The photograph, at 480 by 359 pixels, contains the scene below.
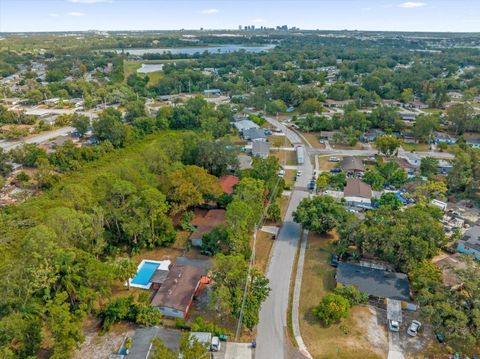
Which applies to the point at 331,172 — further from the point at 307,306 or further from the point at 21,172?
the point at 21,172

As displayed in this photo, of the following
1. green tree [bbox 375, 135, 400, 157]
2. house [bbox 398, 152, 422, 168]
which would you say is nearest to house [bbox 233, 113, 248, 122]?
green tree [bbox 375, 135, 400, 157]

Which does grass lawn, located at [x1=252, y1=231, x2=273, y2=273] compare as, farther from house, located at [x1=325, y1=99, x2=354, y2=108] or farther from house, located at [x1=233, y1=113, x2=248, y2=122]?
house, located at [x1=325, y1=99, x2=354, y2=108]

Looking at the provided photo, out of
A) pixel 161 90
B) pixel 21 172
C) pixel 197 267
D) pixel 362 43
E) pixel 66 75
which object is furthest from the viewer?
pixel 362 43

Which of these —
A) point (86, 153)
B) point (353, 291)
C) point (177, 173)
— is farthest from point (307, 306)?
point (86, 153)

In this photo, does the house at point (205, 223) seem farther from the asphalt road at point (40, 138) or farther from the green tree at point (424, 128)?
the asphalt road at point (40, 138)

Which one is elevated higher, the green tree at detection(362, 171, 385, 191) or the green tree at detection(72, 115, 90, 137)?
the green tree at detection(72, 115, 90, 137)

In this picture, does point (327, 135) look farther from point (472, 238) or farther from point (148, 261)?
point (148, 261)
